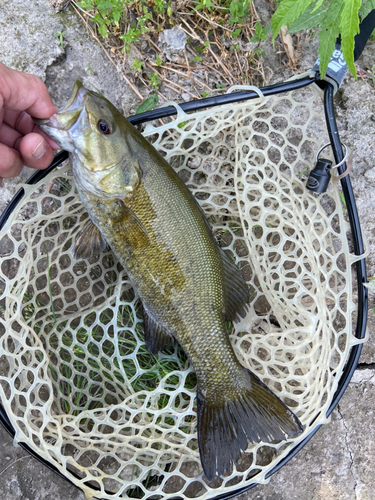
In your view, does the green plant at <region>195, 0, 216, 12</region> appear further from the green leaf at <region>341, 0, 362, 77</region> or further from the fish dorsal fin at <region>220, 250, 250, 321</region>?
the fish dorsal fin at <region>220, 250, 250, 321</region>

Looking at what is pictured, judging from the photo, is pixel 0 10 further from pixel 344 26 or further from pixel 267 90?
pixel 344 26

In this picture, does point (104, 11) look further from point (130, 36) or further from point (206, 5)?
point (206, 5)

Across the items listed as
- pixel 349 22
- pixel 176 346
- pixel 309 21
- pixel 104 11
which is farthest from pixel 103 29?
pixel 176 346

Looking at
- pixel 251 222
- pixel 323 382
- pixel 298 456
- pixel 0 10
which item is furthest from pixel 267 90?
pixel 298 456

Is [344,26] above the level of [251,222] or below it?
above

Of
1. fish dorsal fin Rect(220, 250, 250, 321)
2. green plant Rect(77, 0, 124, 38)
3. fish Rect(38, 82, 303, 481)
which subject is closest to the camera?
fish Rect(38, 82, 303, 481)

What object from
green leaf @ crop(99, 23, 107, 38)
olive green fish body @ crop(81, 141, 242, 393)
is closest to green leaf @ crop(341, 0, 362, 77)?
olive green fish body @ crop(81, 141, 242, 393)

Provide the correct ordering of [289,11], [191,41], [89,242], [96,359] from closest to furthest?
1. [289,11]
2. [89,242]
3. [96,359]
4. [191,41]

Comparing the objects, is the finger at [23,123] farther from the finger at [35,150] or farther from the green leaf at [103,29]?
the green leaf at [103,29]
